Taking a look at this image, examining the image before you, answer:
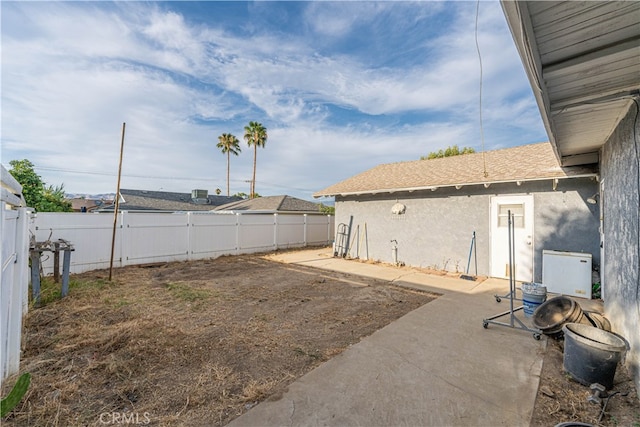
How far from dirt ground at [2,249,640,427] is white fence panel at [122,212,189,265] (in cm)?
211

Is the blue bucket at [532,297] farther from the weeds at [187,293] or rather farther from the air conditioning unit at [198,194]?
the air conditioning unit at [198,194]

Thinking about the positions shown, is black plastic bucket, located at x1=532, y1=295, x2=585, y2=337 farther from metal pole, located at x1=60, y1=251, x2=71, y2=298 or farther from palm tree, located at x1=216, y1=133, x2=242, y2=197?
palm tree, located at x1=216, y1=133, x2=242, y2=197

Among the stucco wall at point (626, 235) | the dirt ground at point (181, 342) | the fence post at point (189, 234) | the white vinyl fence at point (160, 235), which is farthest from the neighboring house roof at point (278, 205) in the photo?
the stucco wall at point (626, 235)

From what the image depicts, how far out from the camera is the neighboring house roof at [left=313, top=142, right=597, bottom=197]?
6816 millimetres

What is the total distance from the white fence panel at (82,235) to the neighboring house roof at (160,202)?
928 cm

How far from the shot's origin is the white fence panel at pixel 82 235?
22.7 feet

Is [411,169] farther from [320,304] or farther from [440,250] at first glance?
[320,304]

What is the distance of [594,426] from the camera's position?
211 cm

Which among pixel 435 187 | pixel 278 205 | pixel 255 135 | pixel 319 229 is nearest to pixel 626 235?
pixel 435 187

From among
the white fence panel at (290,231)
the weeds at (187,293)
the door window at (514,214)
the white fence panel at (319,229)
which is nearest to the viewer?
the weeds at (187,293)

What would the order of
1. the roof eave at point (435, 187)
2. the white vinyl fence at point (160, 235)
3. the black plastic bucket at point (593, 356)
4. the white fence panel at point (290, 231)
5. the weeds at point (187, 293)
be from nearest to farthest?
the black plastic bucket at point (593, 356)
the weeds at point (187, 293)
the roof eave at point (435, 187)
the white vinyl fence at point (160, 235)
the white fence panel at point (290, 231)

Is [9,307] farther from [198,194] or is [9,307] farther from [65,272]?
[198,194]

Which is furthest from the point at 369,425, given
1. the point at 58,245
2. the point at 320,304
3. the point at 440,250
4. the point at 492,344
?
the point at 440,250

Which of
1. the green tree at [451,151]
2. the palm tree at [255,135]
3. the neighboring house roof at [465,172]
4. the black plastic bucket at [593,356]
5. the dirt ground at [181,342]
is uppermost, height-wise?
the palm tree at [255,135]
